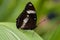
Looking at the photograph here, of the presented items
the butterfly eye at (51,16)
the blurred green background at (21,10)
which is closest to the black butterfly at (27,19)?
the blurred green background at (21,10)

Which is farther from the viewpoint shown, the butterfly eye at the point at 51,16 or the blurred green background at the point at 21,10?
the butterfly eye at the point at 51,16

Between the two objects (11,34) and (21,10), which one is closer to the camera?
(11,34)

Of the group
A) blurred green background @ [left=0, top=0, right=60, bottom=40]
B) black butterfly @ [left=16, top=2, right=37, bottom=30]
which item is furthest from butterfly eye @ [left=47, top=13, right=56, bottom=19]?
black butterfly @ [left=16, top=2, right=37, bottom=30]

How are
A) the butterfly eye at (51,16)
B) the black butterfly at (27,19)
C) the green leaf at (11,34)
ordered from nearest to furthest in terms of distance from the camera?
1. the green leaf at (11,34)
2. the black butterfly at (27,19)
3. the butterfly eye at (51,16)

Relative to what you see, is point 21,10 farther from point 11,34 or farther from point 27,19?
point 11,34

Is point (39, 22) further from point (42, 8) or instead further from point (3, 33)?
point (3, 33)

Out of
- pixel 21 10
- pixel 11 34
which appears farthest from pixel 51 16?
pixel 11 34

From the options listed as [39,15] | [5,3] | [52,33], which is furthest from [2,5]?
[52,33]

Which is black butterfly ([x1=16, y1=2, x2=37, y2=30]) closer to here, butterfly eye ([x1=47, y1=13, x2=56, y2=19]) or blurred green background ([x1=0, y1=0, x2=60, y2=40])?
blurred green background ([x1=0, y1=0, x2=60, y2=40])

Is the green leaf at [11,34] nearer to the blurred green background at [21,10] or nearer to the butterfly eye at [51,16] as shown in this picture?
the blurred green background at [21,10]
